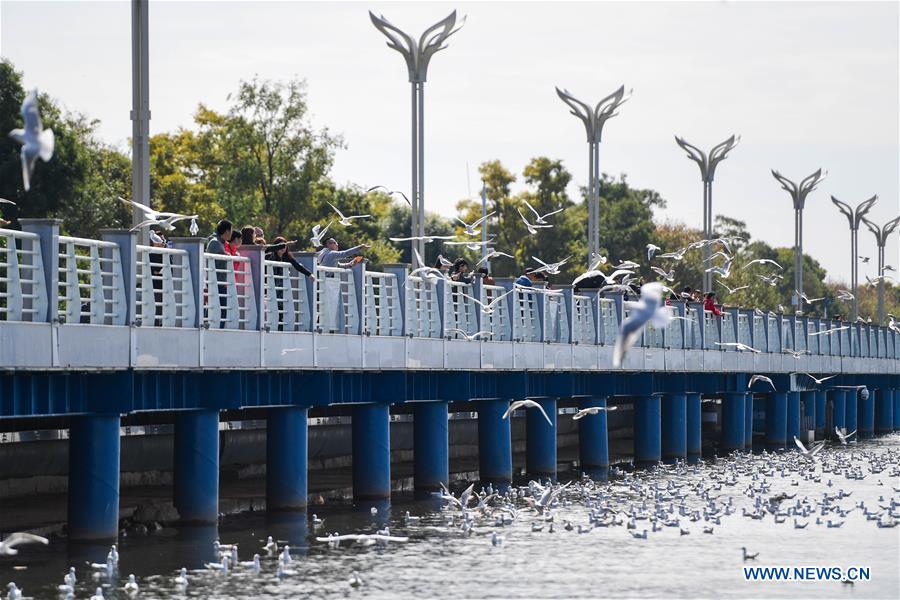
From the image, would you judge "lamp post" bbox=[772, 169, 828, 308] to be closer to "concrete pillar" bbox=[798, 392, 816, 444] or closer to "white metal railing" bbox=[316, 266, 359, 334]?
"concrete pillar" bbox=[798, 392, 816, 444]

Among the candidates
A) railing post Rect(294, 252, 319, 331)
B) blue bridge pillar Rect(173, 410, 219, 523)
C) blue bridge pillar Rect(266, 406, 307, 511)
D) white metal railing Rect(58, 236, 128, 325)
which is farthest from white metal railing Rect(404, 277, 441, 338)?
white metal railing Rect(58, 236, 128, 325)

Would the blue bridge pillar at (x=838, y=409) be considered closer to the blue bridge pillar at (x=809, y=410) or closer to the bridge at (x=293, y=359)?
the blue bridge pillar at (x=809, y=410)

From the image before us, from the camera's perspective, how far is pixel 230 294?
29.3 m

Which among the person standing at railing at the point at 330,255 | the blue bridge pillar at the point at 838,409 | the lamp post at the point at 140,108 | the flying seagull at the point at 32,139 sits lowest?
the blue bridge pillar at the point at 838,409

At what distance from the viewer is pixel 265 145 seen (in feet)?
256

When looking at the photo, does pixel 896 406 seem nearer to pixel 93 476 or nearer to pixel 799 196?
pixel 799 196

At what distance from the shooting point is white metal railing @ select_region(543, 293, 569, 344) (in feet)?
143

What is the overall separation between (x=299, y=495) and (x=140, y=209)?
7.19 metres

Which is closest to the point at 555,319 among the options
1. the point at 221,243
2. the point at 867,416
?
the point at 221,243

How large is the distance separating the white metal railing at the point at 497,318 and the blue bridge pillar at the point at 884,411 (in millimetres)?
44351

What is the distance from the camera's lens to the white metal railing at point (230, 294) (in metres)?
29.1

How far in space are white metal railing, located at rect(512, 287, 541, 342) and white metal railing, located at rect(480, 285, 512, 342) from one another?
22 cm

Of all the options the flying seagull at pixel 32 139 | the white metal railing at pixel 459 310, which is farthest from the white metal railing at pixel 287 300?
the flying seagull at pixel 32 139

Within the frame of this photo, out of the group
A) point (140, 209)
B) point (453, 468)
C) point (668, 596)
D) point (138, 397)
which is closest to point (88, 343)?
point (138, 397)
